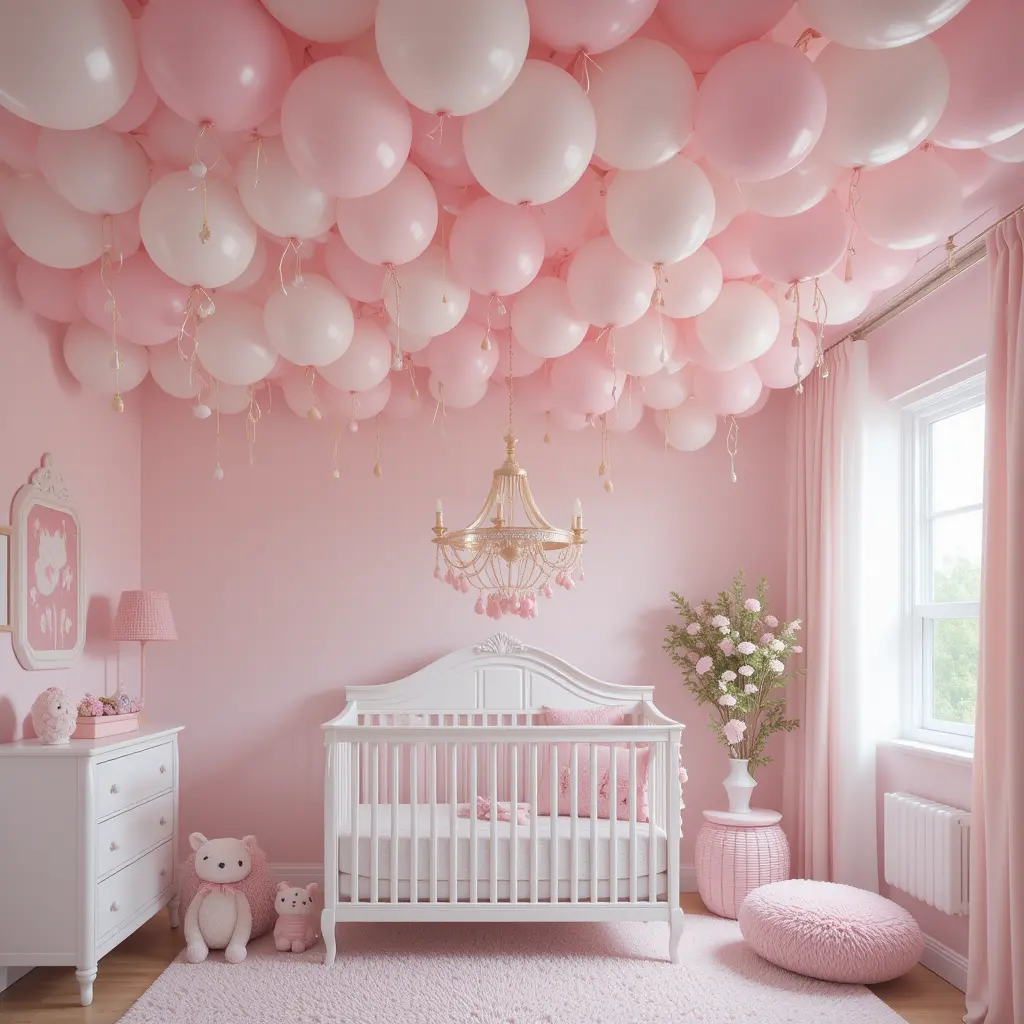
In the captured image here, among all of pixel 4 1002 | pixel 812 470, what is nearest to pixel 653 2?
pixel 812 470

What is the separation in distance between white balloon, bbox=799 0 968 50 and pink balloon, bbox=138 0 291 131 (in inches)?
41.0

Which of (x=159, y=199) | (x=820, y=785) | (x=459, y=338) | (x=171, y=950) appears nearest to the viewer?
(x=159, y=199)

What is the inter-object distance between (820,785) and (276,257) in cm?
284

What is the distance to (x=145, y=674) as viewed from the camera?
437 centimetres

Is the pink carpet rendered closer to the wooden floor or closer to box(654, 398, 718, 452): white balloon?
the wooden floor

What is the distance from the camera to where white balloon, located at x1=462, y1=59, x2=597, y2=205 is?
196 cm

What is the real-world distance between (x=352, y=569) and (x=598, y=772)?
4.85 feet

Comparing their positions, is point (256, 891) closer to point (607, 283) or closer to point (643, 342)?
point (643, 342)

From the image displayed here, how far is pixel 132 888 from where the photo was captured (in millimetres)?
3357

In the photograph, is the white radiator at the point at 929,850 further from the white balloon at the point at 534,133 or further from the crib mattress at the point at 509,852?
the white balloon at the point at 534,133

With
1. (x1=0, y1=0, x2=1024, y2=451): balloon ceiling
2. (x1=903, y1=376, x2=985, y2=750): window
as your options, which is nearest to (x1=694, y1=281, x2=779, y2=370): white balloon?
(x1=0, y1=0, x2=1024, y2=451): balloon ceiling

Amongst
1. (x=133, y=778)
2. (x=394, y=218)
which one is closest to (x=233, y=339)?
(x=394, y=218)

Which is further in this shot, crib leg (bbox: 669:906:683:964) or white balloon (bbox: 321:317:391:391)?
crib leg (bbox: 669:906:683:964)

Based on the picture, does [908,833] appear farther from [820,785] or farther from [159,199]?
[159,199]
